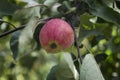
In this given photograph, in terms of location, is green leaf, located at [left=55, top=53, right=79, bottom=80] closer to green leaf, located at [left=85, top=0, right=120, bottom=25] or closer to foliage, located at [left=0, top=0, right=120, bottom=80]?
foliage, located at [left=0, top=0, right=120, bottom=80]

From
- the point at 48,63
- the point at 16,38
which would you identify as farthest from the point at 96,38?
the point at 48,63

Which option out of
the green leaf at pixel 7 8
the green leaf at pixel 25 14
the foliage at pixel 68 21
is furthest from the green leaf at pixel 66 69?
the green leaf at pixel 7 8

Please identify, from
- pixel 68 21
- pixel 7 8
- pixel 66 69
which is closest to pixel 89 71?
pixel 66 69

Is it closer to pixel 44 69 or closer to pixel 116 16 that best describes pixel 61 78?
pixel 116 16

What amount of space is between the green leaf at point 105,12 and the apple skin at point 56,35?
0.33 feet

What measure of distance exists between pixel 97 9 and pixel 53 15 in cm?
12

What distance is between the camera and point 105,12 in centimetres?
107

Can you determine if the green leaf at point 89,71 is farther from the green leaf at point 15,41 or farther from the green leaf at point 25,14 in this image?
the green leaf at point 15,41

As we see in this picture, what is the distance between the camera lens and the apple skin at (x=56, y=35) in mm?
1008

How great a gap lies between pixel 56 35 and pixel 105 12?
0.51ft

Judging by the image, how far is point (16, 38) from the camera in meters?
1.24

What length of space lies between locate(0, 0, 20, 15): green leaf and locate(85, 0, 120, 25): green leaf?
0.72 feet

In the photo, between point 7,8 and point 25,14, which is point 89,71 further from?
point 7,8

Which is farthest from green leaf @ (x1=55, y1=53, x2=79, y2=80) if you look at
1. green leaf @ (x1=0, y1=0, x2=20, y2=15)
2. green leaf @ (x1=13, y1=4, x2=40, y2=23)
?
green leaf @ (x1=0, y1=0, x2=20, y2=15)
